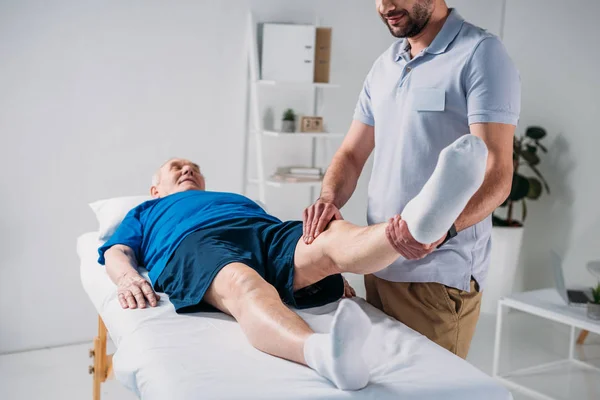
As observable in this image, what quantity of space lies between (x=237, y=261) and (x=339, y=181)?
0.37 m

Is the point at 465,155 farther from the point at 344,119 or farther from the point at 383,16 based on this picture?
the point at 344,119

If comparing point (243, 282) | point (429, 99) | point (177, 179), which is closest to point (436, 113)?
point (429, 99)

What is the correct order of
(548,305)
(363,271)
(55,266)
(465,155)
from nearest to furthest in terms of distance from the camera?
(465,155)
(363,271)
(548,305)
(55,266)

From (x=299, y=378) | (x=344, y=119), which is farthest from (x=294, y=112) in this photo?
(x=299, y=378)

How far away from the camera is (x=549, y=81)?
3990mm

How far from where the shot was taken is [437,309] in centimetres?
173

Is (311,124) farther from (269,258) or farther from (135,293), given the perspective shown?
(135,293)

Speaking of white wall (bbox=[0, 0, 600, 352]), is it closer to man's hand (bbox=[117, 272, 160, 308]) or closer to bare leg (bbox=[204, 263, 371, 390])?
man's hand (bbox=[117, 272, 160, 308])

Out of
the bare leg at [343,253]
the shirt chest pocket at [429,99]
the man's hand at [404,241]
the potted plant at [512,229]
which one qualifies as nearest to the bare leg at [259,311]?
the bare leg at [343,253]

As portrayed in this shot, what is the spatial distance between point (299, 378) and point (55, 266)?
207 centimetres

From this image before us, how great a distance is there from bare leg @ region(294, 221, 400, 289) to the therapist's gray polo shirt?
18 centimetres

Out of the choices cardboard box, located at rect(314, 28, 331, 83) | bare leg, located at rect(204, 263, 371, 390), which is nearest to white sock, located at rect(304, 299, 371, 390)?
bare leg, located at rect(204, 263, 371, 390)

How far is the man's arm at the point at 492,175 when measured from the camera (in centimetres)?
151

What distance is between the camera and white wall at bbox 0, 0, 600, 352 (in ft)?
9.76
